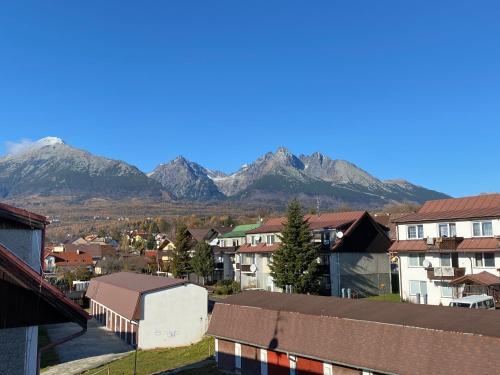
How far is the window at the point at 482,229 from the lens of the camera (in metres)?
36.7

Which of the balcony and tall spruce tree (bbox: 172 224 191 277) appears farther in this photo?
tall spruce tree (bbox: 172 224 191 277)

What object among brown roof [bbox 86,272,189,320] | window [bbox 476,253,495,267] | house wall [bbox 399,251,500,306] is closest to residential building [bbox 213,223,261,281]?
brown roof [bbox 86,272,189,320]

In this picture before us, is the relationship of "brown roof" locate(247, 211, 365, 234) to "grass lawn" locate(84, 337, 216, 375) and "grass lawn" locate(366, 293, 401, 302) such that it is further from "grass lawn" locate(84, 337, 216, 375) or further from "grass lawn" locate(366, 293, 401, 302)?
"grass lawn" locate(84, 337, 216, 375)

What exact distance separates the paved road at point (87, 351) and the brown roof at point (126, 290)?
244 cm

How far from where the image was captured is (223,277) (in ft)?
250

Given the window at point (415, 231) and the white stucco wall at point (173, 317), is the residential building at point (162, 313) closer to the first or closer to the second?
the white stucco wall at point (173, 317)

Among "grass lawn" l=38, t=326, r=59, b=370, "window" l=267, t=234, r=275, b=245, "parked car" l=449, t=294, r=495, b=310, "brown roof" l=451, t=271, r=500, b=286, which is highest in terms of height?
"window" l=267, t=234, r=275, b=245

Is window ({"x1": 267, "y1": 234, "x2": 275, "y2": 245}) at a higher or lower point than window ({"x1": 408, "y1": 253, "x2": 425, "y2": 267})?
higher

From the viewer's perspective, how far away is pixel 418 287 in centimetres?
4141

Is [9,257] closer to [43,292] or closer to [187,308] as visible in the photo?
[43,292]

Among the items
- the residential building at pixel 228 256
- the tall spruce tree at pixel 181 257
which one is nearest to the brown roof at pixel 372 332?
the residential building at pixel 228 256

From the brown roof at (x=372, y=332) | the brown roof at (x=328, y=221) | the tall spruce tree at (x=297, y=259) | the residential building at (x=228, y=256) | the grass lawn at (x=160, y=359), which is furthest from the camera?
the residential building at (x=228, y=256)

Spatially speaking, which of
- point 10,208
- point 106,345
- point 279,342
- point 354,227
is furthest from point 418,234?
point 10,208

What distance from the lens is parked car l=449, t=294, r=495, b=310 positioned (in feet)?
101
